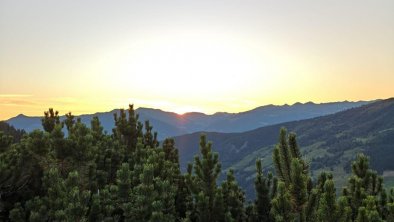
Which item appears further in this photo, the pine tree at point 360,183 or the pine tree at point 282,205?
the pine tree at point 360,183

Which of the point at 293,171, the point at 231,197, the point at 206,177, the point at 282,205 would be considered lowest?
the point at 231,197

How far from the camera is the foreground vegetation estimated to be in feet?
37.1

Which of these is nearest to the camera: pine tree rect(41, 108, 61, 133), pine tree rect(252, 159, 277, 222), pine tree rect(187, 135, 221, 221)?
pine tree rect(187, 135, 221, 221)

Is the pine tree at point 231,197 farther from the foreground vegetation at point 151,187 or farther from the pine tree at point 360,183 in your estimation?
the pine tree at point 360,183

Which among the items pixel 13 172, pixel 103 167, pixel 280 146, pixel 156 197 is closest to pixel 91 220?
pixel 156 197

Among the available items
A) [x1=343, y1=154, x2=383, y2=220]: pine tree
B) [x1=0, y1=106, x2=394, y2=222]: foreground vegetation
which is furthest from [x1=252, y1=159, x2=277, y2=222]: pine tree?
[x1=343, y1=154, x2=383, y2=220]: pine tree

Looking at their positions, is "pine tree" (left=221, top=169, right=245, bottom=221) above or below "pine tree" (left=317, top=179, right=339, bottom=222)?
below

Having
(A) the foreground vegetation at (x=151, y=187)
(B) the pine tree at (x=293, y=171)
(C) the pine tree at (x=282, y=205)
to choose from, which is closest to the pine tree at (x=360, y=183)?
(A) the foreground vegetation at (x=151, y=187)

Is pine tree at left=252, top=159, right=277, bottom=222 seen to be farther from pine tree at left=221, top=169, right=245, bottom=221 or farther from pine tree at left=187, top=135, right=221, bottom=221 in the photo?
pine tree at left=187, top=135, right=221, bottom=221

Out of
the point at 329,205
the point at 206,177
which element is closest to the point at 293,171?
the point at 329,205

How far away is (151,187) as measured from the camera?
603 inches

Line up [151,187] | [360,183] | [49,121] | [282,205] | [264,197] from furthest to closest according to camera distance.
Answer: [49,121], [264,197], [151,187], [360,183], [282,205]

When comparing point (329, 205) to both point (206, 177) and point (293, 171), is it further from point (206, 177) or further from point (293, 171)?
point (206, 177)

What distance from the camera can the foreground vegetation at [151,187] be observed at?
11.3m
